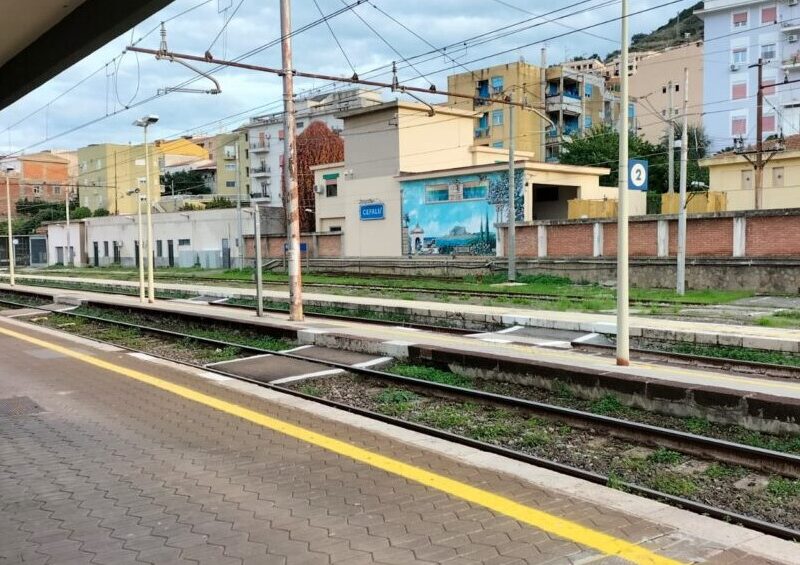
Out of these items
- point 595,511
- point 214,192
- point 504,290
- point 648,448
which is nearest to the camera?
point 595,511

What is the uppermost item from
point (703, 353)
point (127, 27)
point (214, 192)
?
point (214, 192)

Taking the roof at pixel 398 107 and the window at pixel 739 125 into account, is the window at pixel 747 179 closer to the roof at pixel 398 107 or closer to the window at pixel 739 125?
the roof at pixel 398 107

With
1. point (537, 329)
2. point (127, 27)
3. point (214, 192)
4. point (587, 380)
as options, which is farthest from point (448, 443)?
point (214, 192)

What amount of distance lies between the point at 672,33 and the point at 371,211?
302 ft

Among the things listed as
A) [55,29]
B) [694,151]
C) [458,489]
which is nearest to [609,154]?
[694,151]

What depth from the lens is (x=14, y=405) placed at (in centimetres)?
920

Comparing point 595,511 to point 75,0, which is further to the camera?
point 75,0

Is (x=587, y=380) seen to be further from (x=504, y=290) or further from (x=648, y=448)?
(x=504, y=290)

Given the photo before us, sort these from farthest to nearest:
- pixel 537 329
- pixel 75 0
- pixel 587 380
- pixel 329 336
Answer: pixel 537 329 < pixel 329 336 < pixel 587 380 < pixel 75 0

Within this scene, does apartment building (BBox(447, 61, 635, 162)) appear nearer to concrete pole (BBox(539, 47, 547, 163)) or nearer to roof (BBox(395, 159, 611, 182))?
concrete pole (BBox(539, 47, 547, 163))

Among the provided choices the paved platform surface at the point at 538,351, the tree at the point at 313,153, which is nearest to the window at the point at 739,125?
the tree at the point at 313,153

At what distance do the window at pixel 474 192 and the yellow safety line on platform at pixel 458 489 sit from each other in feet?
101

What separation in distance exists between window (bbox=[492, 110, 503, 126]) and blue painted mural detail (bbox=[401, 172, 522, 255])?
92.1 feet

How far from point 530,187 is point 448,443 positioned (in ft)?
105
